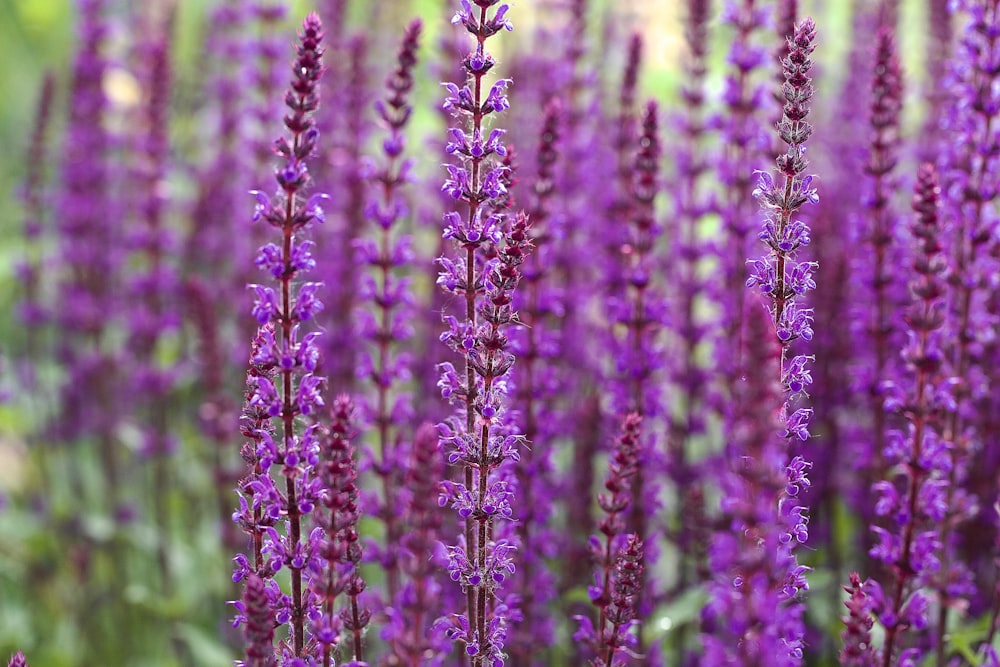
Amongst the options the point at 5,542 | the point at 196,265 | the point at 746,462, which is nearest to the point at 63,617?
the point at 5,542

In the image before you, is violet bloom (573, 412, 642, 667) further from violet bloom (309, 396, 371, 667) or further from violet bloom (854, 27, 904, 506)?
violet bloom (854, 27, 904, 506)

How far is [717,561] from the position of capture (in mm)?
2535

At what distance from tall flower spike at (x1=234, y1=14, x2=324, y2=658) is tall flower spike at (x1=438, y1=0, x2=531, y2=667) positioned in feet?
1.51

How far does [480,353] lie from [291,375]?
2.33ft

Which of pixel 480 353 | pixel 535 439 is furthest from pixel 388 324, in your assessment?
pixel 480 353

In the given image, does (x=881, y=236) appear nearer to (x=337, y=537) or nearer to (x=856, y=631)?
(x=856, y=631)

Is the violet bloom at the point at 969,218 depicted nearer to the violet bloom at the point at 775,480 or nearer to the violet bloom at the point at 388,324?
the violet bloom at the point at 775,480

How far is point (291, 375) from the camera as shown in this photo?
3.22m

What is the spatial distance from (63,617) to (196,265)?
295cm

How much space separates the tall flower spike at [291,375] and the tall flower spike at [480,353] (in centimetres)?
46

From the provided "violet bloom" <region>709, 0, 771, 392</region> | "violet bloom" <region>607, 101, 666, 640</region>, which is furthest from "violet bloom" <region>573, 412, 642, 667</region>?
"violet bloom" <region>709, 0, 771, 392</region>

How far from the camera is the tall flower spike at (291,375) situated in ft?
10.5

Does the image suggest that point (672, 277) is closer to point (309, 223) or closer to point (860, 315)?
point (860, 315)

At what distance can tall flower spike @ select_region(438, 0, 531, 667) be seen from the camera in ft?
11.1
